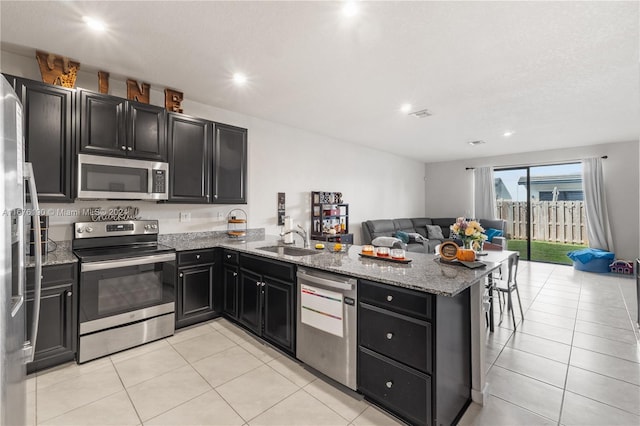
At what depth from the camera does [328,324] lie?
2.07 m

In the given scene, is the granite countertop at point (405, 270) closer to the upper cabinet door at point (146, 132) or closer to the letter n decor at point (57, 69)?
the upper cabinet door at point (146, 132)

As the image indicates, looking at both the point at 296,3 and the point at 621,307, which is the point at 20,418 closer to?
the point at 296,3

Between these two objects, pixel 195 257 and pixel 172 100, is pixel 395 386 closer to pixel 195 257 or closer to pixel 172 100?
pixel 195 257

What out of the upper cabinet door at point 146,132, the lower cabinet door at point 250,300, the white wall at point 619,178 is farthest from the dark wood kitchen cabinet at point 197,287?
the white wall at point 619,178

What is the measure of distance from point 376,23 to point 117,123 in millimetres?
2537

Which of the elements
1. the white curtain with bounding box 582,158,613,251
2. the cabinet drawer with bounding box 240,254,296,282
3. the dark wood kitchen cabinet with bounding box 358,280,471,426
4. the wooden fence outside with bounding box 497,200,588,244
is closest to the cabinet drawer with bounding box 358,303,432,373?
the dark wood kitchen cabinet with bounding box 358,280,471,426

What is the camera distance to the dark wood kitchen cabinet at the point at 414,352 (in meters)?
1.59

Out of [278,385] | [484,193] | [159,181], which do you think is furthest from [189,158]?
[484,193]

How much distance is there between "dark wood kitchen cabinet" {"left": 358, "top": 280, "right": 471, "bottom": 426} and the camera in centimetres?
159

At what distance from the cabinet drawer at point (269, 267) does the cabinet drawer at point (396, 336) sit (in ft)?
2.41

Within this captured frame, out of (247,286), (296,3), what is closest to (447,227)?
(247,286)

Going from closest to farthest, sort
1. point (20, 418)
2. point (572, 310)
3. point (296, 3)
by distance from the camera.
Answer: point (20, 418) → point (296, 3) → point (572, 310)

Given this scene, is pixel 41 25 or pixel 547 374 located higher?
pixel 41 25

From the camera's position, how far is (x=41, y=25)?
2158 mm
